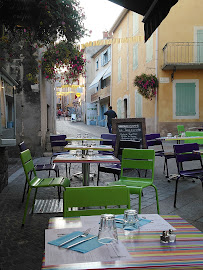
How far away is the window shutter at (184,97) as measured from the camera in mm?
16797

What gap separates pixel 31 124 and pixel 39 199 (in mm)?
5777

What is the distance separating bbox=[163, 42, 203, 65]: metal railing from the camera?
16359mm

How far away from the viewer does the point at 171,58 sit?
16.4 m

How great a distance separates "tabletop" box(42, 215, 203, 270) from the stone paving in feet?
4.89

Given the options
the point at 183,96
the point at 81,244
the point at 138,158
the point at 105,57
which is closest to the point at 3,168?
the point at 138,158

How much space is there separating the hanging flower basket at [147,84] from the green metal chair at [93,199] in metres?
14.4

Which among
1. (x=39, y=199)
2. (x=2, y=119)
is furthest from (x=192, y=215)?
(x=2, y=119)

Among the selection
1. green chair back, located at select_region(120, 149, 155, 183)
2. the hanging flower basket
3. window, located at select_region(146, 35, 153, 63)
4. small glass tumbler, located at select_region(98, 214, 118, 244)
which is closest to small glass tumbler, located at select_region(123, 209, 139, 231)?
small glass tumbler, located at select_region(98, 214, 118, 244)

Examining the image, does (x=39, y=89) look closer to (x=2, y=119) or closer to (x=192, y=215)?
(x=2, y=119)

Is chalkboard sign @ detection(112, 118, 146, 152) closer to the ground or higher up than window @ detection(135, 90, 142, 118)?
closer to the ground

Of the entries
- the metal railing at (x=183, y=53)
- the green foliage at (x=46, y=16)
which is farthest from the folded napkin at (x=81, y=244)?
the metal railing at (x=183, y=53)

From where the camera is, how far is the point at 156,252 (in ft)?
5.23

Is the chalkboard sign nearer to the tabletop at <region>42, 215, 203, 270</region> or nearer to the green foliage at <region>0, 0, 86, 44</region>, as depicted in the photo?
the green foliage at <region>0, 0, 86, 44</region>

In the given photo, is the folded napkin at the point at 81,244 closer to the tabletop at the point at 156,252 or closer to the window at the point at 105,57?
the tabletop at the point at 156,252
